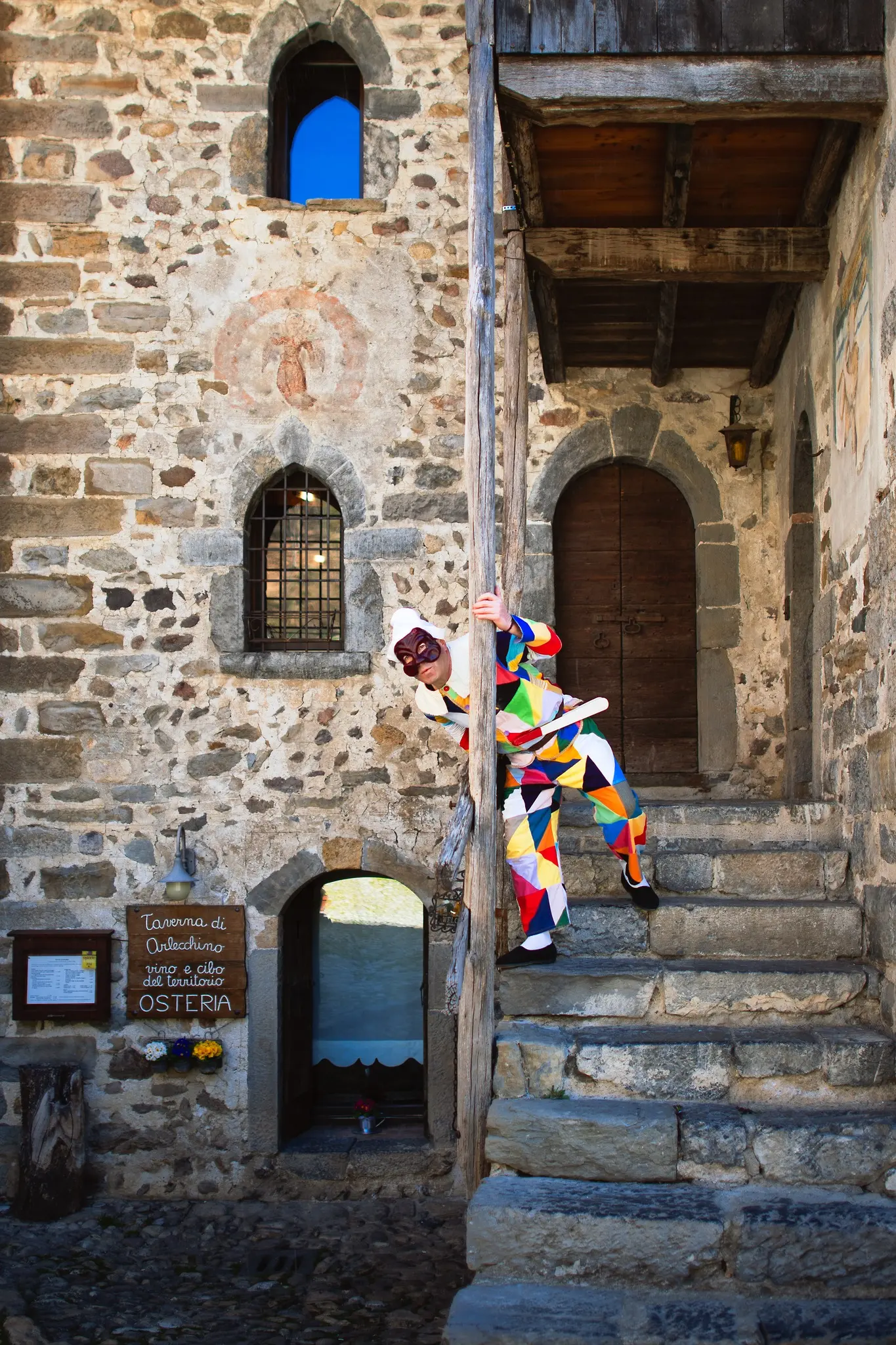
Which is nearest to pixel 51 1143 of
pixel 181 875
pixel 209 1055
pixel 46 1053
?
pixel 46 1053

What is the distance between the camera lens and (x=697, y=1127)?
12.6 ft

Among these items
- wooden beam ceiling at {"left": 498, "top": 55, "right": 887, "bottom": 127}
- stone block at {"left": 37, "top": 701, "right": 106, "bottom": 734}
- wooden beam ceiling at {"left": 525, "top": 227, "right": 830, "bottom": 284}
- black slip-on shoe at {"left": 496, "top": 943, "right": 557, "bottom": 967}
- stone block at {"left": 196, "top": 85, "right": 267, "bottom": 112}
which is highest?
stone block at {"left": 196, "top": 85, "right": 267, "bottom": 112}

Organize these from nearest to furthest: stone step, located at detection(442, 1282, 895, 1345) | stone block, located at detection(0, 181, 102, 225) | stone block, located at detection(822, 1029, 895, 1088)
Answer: stone step, located at detection(442, 1282, 895, 1345) < stone block, located at detection(822, 1029, 895, 1088) < stone block, located at detection(0, 181, 102, 225)

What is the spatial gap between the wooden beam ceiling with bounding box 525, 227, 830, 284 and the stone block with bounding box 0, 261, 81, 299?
2839 millimetres

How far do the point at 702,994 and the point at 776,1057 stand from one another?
39 centimetres

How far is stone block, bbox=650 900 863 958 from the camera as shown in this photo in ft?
15.5

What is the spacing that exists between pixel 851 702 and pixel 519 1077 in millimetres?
2056

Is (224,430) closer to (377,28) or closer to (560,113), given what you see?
(377,28)

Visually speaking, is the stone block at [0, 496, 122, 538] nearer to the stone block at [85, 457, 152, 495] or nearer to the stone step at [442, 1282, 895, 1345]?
the stone block at [85, 457, 152, 495]

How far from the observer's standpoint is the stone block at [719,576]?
705 centimetres

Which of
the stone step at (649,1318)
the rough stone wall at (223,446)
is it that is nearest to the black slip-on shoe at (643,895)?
the stone step at (649,1318)

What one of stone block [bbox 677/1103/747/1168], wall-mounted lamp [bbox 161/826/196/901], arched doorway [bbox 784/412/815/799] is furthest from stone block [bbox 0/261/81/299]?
stone block [bbox 677/1103/747/1168]

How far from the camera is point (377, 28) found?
279 inches

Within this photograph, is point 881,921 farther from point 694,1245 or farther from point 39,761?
point 39,761
